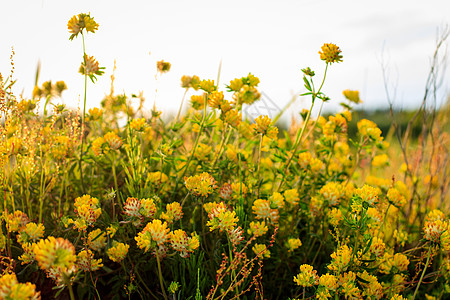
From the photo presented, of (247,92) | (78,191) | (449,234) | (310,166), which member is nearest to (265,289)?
(310,166)

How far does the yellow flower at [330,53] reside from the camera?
158cm

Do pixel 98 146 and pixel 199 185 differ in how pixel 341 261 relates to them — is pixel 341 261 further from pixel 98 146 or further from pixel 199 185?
pixel 98 146

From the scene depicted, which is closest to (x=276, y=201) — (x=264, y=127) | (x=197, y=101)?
(x=264, y=127)

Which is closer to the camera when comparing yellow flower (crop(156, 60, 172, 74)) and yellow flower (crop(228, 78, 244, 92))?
yellow flower (crop(228, 78, 244, 92))

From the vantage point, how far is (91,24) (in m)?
1.52

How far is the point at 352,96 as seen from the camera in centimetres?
222

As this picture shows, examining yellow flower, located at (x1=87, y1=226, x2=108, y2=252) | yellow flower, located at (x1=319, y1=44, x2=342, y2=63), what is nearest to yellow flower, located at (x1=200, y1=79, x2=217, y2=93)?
yellow flower, located at (x1=319, y1=44, x2=342, y2=63)

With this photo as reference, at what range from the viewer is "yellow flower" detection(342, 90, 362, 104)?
7.25 feet

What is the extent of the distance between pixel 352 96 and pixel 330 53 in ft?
2.35

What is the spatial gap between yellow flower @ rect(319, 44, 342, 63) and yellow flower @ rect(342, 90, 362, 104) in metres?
0.68

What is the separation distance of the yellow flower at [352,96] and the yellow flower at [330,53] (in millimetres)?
677

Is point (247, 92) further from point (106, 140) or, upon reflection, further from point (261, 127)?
point (106, 140)

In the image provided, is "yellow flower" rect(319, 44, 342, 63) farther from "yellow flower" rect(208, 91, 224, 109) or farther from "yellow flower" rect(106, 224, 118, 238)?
"yellow flower" rect(106, 224, 118, 238)

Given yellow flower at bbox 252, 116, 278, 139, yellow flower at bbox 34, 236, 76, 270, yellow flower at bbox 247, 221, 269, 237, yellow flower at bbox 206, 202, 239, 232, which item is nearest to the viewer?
yellow flower at bbox 34, 236, 76, 270
